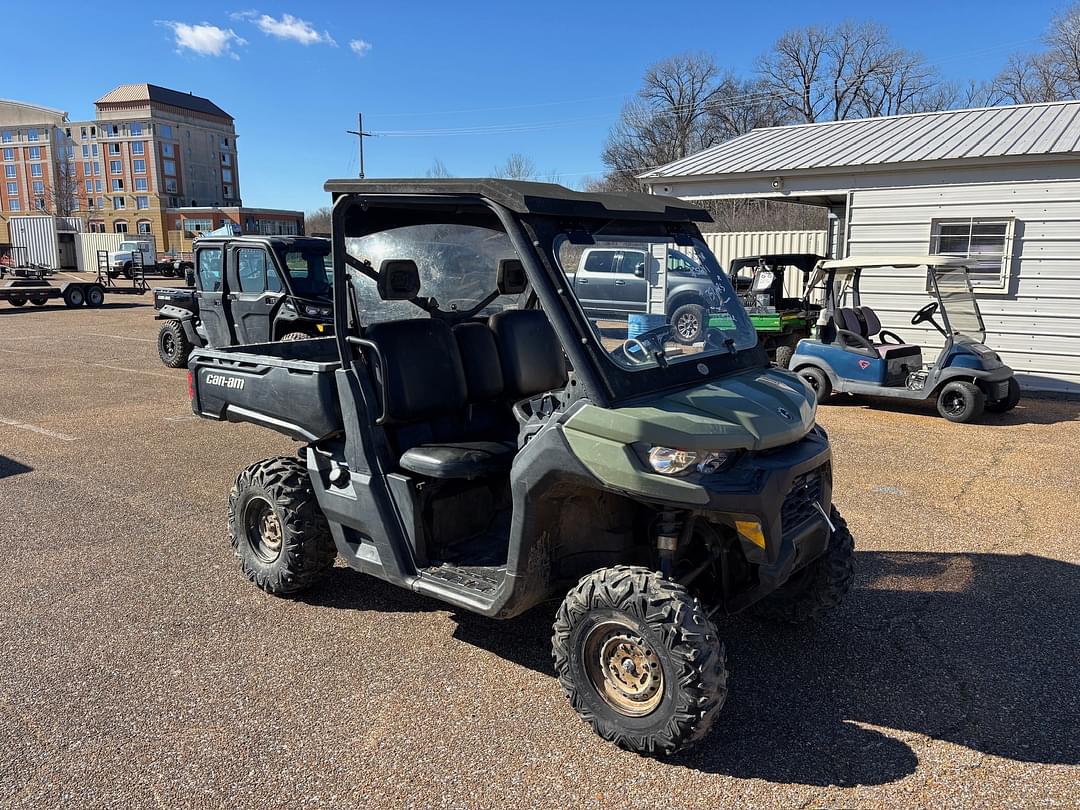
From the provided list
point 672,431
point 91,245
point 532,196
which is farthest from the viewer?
point 91,245

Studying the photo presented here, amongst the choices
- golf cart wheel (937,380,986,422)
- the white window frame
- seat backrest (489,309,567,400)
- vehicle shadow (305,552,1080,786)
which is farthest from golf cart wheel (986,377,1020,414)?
seat backrest (489,309,567,400)

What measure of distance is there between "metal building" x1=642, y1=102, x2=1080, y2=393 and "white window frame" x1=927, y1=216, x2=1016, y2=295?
13mm

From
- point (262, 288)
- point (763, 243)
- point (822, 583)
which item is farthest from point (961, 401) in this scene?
point (763, 243)

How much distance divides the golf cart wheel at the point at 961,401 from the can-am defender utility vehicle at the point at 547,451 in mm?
5717

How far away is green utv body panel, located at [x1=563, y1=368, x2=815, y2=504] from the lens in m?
2.93

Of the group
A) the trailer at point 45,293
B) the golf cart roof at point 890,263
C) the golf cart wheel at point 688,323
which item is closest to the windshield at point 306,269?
the golf cart roof at point 890,263

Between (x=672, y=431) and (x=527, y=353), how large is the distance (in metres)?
1.57

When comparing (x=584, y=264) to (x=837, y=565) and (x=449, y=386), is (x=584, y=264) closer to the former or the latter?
(x=449, y=386)

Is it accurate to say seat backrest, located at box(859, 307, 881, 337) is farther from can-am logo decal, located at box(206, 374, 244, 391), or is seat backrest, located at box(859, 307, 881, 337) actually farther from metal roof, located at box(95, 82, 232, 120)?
metal roof, located at box(95, 82, 232, 120)

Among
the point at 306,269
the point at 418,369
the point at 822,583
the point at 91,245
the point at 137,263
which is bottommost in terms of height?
the point at 822,583

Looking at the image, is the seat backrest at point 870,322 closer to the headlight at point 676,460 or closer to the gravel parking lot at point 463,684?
the gravel parking lot at point 463,684

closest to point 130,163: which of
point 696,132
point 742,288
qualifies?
point 696,132

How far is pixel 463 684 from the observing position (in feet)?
11.7

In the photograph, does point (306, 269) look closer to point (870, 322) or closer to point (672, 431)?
point (870, 322)
